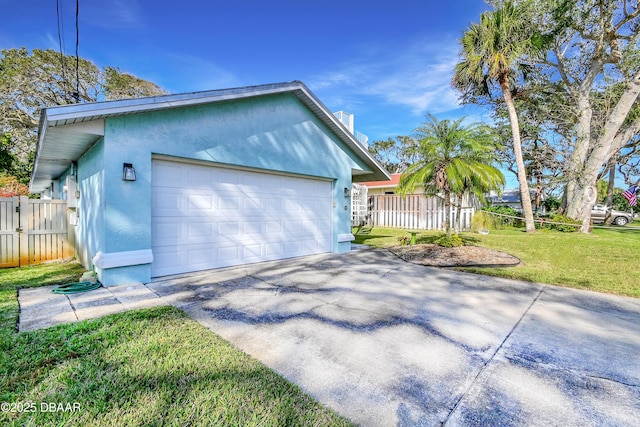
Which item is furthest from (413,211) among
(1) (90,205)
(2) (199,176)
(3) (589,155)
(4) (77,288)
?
(4) (77,288)

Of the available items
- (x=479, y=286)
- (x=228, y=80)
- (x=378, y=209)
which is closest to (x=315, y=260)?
(x=479, y=286)

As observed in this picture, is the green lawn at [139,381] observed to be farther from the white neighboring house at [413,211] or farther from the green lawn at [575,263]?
the white neighboring house at [413,211]

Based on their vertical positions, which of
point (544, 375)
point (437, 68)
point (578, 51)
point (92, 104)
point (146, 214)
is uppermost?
point (578, 51)

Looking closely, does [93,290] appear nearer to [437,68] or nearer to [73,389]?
[73,389]

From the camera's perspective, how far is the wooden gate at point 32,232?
7.16 metres

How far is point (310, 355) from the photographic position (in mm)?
2904

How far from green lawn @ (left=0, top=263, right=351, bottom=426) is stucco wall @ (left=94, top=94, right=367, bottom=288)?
2259 millimetres

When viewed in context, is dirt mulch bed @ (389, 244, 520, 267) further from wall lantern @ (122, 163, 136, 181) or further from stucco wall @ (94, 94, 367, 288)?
wall lantern @ (122, 163, 136, 181)

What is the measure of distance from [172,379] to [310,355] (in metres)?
1.21

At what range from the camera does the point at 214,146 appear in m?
6.22

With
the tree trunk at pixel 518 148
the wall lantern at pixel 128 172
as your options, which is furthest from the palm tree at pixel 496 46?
the wall lantern at pixel 128 172

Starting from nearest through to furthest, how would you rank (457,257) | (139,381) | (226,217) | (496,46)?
(139,381), (226,217), (457,257), (496,46)

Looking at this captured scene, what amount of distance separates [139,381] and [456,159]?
7.88 metres

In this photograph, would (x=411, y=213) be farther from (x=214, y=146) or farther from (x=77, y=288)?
(x=77, y=288)
